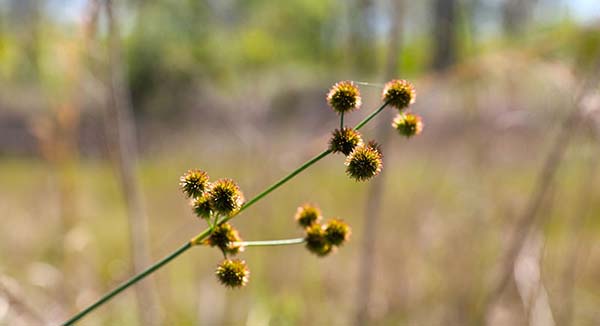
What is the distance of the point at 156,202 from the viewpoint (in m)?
6.79

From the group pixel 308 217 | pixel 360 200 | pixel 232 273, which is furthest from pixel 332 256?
pixel 232 273

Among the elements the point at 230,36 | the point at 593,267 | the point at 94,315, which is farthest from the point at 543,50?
the point at 230,36

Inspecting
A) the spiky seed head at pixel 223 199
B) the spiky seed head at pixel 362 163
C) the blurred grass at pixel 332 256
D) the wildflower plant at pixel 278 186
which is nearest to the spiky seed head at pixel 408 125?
the wildflower plant at pixel 278 186

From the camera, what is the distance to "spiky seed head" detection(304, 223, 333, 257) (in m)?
0.79

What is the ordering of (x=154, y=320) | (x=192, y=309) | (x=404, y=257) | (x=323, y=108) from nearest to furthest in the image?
(x=154, y=320) → (x=404, y=257) → (x=192, y=309) → (x=323, y=108)

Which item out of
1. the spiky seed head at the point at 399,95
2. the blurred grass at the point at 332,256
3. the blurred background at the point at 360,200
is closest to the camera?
the spiky seed head at the point at 399,95

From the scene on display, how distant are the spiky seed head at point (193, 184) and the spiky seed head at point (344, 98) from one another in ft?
0.50

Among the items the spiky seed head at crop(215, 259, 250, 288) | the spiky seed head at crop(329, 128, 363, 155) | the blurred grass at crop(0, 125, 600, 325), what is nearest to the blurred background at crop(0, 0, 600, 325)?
the blurred grass at crop(0, 125, 600, 325)

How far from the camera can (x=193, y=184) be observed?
68cm

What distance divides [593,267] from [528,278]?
103 inches

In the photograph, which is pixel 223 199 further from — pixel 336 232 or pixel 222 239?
pixel 336 232

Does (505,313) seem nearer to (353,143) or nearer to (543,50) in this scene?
(543,50)

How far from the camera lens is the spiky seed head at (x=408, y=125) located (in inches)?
30.5

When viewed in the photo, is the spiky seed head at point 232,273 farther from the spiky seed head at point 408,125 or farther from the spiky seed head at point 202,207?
the spiky seed head at point 408,125
